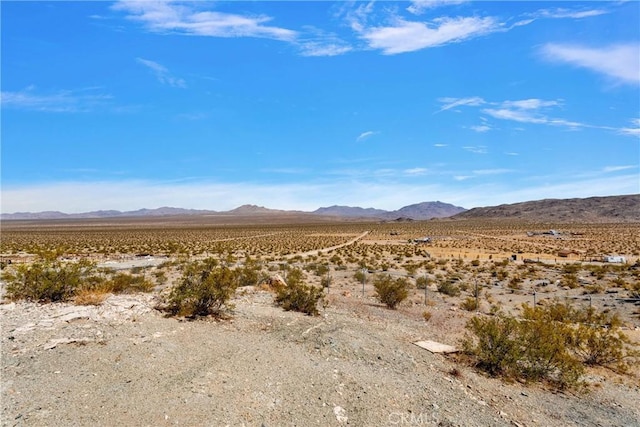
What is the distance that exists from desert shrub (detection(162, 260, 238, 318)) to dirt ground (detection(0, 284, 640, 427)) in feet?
2.26

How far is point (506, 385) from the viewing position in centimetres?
1038

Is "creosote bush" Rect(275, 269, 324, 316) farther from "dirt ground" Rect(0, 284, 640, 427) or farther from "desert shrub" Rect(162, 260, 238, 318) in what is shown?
"desert shrub" Rect(162, 260, 238, 318)

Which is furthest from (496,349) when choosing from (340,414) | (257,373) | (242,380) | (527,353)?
(242,380)

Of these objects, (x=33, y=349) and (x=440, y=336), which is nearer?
(x=33, y=349)

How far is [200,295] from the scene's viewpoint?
13203 mm

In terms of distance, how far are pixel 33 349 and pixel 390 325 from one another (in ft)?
34.3

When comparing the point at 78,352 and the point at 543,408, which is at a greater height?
the point at 78,352

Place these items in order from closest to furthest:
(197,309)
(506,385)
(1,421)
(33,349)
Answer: (1,421) → (33,349) → (506,385) → (197,309)

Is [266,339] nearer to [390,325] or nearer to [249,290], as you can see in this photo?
[390,325]

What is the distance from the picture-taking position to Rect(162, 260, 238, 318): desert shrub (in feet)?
42.6

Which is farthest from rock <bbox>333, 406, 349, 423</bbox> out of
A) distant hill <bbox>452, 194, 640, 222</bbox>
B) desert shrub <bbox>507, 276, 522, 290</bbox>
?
distant hill <bbox>452, 194, 640, 222</bbox>

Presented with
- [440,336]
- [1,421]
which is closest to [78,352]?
[1,421]

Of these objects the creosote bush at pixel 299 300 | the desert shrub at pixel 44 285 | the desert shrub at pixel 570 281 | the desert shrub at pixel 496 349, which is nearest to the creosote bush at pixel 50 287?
the desert shrub at pixel 44 285

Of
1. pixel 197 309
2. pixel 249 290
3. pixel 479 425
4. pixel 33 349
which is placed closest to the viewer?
pixel 479 425
